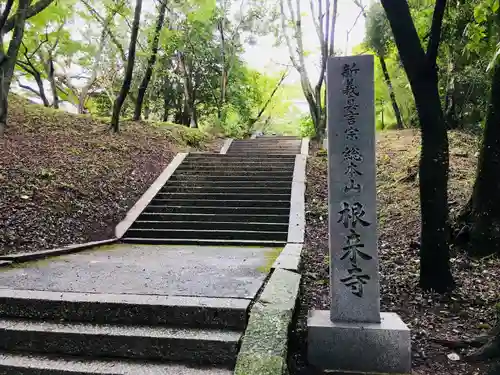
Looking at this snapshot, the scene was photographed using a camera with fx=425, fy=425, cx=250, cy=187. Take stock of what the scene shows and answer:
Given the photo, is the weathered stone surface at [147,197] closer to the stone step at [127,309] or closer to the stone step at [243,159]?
the stone step at [243,159]

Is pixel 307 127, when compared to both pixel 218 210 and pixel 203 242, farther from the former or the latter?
pixel 203 242

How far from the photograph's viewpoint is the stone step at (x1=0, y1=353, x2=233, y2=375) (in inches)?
135

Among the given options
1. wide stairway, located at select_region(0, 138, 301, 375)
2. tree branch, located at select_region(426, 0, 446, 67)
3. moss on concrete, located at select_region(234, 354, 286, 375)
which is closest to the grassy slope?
wide stairway, located at select_region(0, 138, 301, 375)

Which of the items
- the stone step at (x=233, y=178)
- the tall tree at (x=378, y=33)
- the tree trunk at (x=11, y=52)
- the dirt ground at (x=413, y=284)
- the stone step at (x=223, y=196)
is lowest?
the dirt ground at (x=413, y=284)

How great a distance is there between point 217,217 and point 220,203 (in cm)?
70

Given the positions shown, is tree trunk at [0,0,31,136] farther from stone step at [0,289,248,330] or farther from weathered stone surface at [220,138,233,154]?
stone step at [0,289,248,330]

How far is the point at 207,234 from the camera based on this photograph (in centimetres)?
838

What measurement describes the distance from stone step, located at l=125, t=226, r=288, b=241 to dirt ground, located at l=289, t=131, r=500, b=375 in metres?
0.73

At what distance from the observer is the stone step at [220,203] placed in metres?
9.44

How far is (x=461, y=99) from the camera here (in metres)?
14.0

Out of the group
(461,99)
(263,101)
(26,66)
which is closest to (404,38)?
(461,99)

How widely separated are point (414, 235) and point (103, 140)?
27.8 feet

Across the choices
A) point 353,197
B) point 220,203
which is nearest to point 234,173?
point 220,203

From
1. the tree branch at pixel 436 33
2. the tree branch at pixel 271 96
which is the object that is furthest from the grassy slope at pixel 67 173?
the tree branch at pixel 271 96
